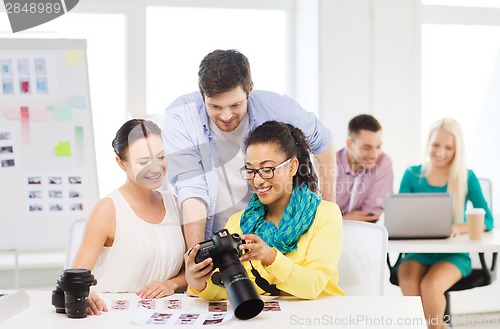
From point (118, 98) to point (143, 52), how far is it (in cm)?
32

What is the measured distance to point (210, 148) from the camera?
238cm

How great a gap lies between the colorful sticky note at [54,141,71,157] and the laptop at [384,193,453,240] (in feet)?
4.74

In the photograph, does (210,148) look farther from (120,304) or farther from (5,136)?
(5,136)

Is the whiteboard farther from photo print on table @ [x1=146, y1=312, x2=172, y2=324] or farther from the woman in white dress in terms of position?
photo print on table @ [x1=146, y1=312, x2=172, y2=324]

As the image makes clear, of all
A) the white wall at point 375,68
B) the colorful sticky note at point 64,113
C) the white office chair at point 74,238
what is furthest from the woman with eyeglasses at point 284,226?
the white wall at point 375,68

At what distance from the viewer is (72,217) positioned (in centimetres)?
312

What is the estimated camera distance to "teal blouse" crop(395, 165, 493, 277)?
3557 millimetres

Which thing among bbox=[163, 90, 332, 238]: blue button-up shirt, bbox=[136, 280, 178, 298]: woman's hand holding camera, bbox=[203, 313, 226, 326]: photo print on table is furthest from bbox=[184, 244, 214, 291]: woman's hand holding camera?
bbox=[163, 90, 332, 238]: blue button-up shirt

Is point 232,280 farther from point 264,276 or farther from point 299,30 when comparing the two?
point 299,30

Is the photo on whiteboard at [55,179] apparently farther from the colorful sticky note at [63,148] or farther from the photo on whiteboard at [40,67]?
the photo on whiteboard at [40,67]

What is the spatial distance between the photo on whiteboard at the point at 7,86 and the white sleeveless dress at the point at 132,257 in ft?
3.34

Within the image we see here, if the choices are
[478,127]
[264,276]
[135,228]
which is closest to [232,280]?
[264,276]

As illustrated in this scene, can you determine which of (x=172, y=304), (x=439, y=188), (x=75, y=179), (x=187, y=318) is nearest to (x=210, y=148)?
(x=172, y=304)

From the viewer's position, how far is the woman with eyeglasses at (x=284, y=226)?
187 centimetres
